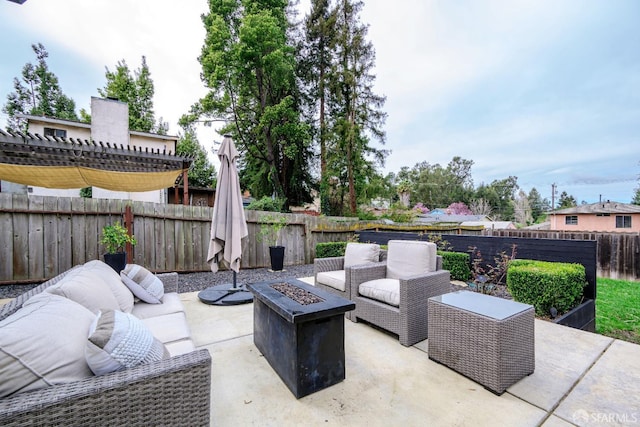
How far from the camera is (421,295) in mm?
2719

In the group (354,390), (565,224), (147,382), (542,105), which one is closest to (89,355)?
(147,382)

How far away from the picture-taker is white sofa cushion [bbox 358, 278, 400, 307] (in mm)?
2793

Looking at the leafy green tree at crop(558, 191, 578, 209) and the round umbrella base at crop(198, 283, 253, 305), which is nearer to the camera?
the round umbrella base at crop(198, 283, 253, 305)

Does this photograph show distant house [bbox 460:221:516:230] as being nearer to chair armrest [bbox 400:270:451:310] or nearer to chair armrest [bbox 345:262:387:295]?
chair armrest [bbox 345:262:387:295]

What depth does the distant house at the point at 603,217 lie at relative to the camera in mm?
19656

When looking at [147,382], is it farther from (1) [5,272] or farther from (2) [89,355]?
(1) [5,272]

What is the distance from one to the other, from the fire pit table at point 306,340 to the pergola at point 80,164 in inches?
176

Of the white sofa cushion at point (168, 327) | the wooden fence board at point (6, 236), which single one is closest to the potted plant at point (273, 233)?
the white sofa cushion at point (168, 327)

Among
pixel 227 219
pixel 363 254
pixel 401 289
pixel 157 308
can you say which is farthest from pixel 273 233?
pixel 401 289

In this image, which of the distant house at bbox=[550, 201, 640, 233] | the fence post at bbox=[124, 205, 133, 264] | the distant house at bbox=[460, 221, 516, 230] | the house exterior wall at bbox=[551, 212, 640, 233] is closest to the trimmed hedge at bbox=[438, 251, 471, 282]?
the fence post at bbox=[124, 205, 133, 264]

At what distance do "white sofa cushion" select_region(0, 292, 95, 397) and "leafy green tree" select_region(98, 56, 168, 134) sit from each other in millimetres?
19157

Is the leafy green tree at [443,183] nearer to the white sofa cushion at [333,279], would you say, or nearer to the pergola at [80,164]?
the pergola at [80,164]

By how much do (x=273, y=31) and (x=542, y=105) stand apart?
531 inches
